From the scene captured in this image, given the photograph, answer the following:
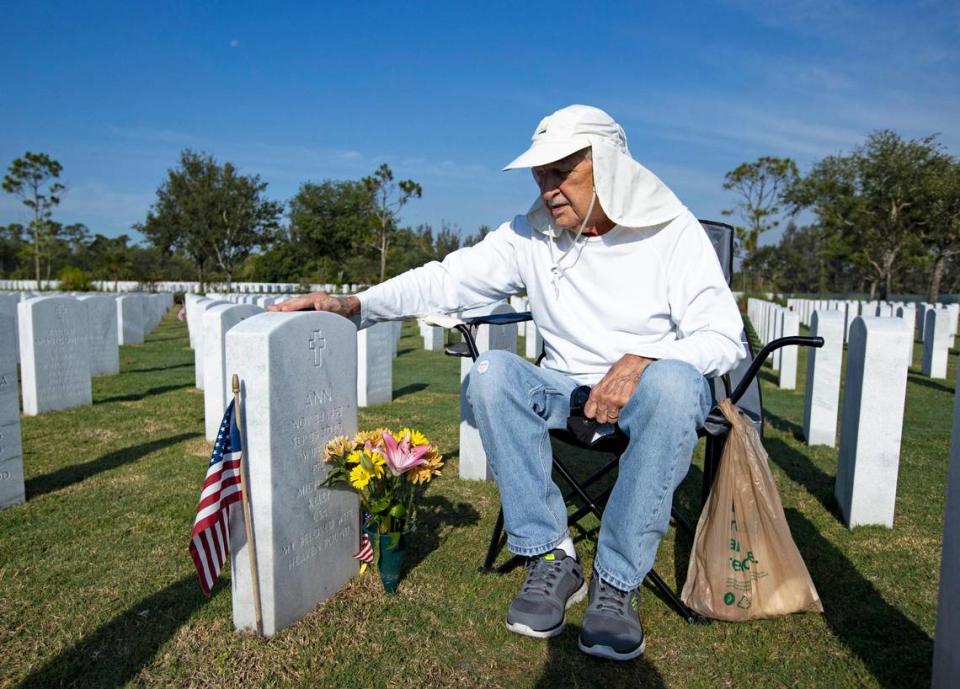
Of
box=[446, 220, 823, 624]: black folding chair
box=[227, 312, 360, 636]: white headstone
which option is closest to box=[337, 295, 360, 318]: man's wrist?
box=[227, 312, 360, 636]: white headstone

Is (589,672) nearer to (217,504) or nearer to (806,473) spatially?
(217,504)

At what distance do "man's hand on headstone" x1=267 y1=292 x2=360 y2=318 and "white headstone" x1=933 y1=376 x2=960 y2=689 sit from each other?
193cm

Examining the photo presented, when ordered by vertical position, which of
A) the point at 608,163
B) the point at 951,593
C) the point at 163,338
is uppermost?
the point at 608,163

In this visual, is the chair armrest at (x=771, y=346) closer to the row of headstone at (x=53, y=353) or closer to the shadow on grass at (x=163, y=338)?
the row of headstone at (x=53, y=353)

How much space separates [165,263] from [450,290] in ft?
206

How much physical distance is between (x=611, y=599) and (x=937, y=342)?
963 cm

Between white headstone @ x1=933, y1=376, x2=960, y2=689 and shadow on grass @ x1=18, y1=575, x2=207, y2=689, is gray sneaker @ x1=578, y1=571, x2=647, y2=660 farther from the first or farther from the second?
shadow on grass @ x1=18, y1=575, x2=207, y2=689

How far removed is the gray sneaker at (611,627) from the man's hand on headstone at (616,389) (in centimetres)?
55

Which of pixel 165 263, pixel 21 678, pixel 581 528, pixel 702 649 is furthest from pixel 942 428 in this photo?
pixel 165 263

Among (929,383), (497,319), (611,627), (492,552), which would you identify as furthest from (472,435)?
(929,383)

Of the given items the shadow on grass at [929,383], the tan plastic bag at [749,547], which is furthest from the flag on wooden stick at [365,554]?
the shadow on grass at [929,383]

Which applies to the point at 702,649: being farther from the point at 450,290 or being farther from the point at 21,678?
the point at 21,678

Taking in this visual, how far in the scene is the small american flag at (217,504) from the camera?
1.98m

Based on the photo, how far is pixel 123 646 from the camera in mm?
2115
